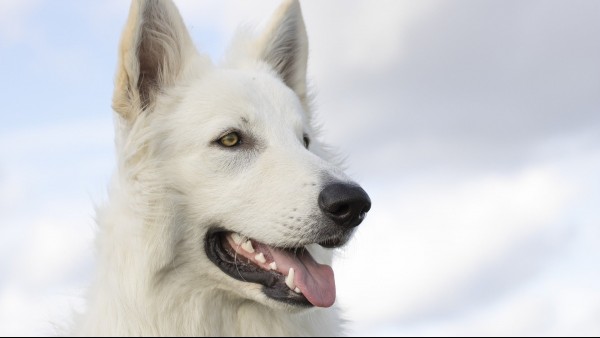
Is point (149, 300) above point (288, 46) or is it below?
below

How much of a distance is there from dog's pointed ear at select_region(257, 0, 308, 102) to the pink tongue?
6.52 feet

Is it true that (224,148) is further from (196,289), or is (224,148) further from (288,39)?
(288,39)

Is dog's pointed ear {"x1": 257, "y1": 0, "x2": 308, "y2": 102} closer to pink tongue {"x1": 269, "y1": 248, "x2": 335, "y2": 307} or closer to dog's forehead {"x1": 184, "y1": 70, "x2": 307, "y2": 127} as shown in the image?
dog's forehead {"x1": 184, "y1": 70, "x2": 307, "y2": 127}

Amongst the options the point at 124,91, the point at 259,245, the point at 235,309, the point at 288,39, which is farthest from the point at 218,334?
the point at 288,39

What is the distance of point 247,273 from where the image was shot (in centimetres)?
586

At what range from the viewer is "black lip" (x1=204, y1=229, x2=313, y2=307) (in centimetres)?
570

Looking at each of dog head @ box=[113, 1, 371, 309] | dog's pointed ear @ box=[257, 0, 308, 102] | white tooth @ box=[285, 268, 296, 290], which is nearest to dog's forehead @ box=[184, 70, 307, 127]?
dog head @ box=[113, 1, 371, 309]

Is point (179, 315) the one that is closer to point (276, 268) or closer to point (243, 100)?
point (276, 268)

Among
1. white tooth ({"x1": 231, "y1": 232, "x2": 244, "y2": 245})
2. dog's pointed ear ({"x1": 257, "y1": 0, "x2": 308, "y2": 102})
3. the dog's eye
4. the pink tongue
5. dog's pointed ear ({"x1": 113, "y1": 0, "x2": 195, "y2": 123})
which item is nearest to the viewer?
the pink tongue

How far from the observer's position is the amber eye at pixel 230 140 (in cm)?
623

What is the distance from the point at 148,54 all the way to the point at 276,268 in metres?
2.10

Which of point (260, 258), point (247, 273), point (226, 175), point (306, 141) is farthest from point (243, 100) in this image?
point (247, 273)

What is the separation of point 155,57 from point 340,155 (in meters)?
1.88

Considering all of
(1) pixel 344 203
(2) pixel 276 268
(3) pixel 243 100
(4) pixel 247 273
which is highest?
(3) pixel 243 100
